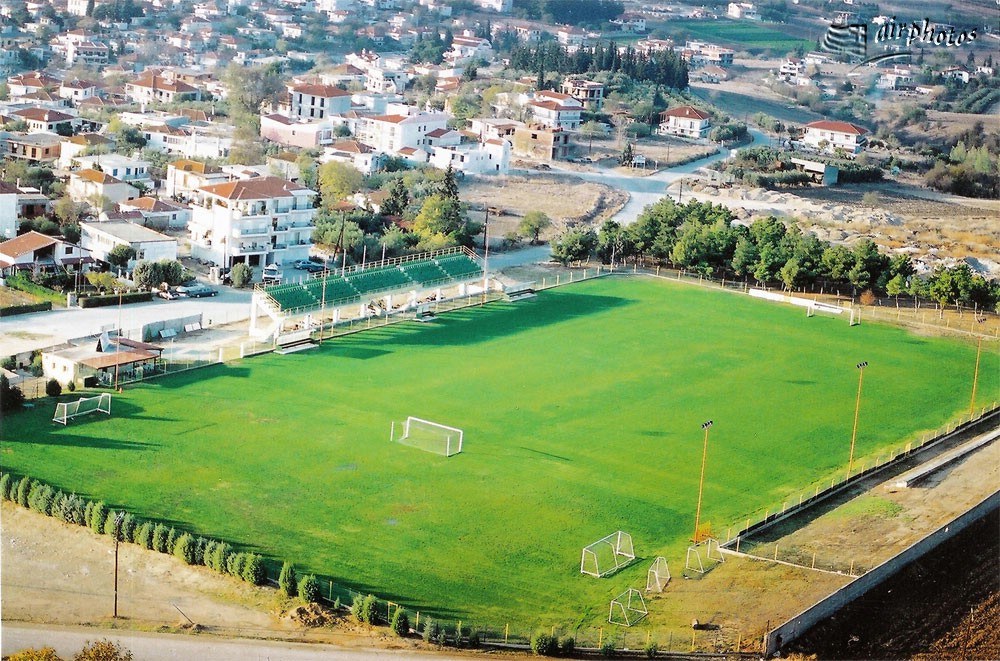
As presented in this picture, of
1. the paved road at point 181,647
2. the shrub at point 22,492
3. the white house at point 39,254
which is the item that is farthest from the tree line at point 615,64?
the paved road at point 181,647

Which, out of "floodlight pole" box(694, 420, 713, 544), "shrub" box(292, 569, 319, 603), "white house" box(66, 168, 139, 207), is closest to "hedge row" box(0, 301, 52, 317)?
"white house" box(66, 168, 139, 207)

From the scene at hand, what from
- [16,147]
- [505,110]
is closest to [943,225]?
[505,110]

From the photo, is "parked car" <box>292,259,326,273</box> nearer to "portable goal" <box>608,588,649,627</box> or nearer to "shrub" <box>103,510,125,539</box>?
"shrub" <box>103,510,125,539</box>

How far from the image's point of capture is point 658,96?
190 ft

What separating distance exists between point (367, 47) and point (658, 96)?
19.1 metres

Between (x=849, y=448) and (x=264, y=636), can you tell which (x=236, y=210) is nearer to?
(x=849, y=448)

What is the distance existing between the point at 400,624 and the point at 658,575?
3086 millimetres

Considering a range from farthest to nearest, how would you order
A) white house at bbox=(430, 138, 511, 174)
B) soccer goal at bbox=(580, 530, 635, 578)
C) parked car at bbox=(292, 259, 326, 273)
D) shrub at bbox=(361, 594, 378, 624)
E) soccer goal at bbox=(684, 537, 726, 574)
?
white house at bbox=(430, 138, 511, 174)
parked car at bbox=(292, 259, 326, 273)
soccer goal at bbox=(684, 537, 726, 574)
soccer goal at bbox=(580, 530, 635, 578)
shrub at bbox=(361, 594, 378, 624)

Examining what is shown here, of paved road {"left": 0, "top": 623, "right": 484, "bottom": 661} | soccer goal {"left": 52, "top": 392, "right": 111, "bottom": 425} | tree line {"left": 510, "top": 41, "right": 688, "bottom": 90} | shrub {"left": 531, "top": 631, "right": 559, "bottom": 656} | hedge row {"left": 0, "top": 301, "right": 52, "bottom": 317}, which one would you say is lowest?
paved road {"left": 0, "top": 623, "right": 484, "bottom": 661}

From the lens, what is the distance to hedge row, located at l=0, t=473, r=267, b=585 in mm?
14859

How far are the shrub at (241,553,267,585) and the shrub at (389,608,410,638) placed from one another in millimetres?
1561

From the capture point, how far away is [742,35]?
268 feet

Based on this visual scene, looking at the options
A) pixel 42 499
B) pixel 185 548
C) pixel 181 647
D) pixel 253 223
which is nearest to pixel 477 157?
pixel 253 223

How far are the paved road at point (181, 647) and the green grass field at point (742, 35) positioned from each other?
222 ft
